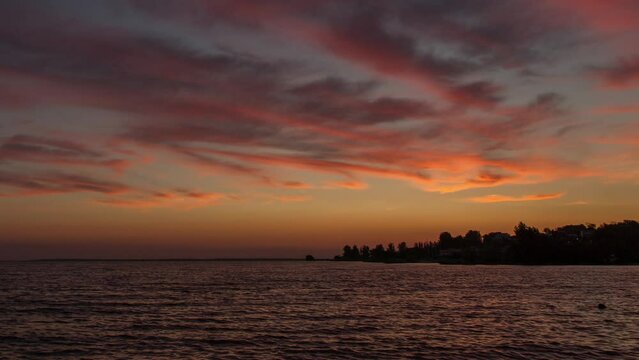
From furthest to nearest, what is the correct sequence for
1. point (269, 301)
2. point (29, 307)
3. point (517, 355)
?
point (269, 301), point (29, 307), point (517, 355)

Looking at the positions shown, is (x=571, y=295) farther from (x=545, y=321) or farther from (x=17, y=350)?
(x=17, y=350)

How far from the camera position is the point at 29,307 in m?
72.6

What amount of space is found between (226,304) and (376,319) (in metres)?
25.7

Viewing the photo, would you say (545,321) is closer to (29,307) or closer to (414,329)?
(414,329)

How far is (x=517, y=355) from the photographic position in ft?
129

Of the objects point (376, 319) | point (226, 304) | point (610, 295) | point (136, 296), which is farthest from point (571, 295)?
point (136, 296)

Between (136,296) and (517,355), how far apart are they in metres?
67.6

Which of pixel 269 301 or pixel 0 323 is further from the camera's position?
pixel 269 301

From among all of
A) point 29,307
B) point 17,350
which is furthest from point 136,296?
point 17,350

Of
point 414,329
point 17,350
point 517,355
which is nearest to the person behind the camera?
point 517,355

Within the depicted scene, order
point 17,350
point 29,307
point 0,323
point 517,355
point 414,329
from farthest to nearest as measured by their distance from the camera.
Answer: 1. point 29,307
2. point 0,323
3. point 414,329
4. point 17,350
5. point 517,355

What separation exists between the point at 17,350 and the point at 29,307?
34.5 m

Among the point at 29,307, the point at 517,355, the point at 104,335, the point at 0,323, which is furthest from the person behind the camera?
the point at 29,307

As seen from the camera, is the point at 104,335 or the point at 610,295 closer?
the point at 104,335
